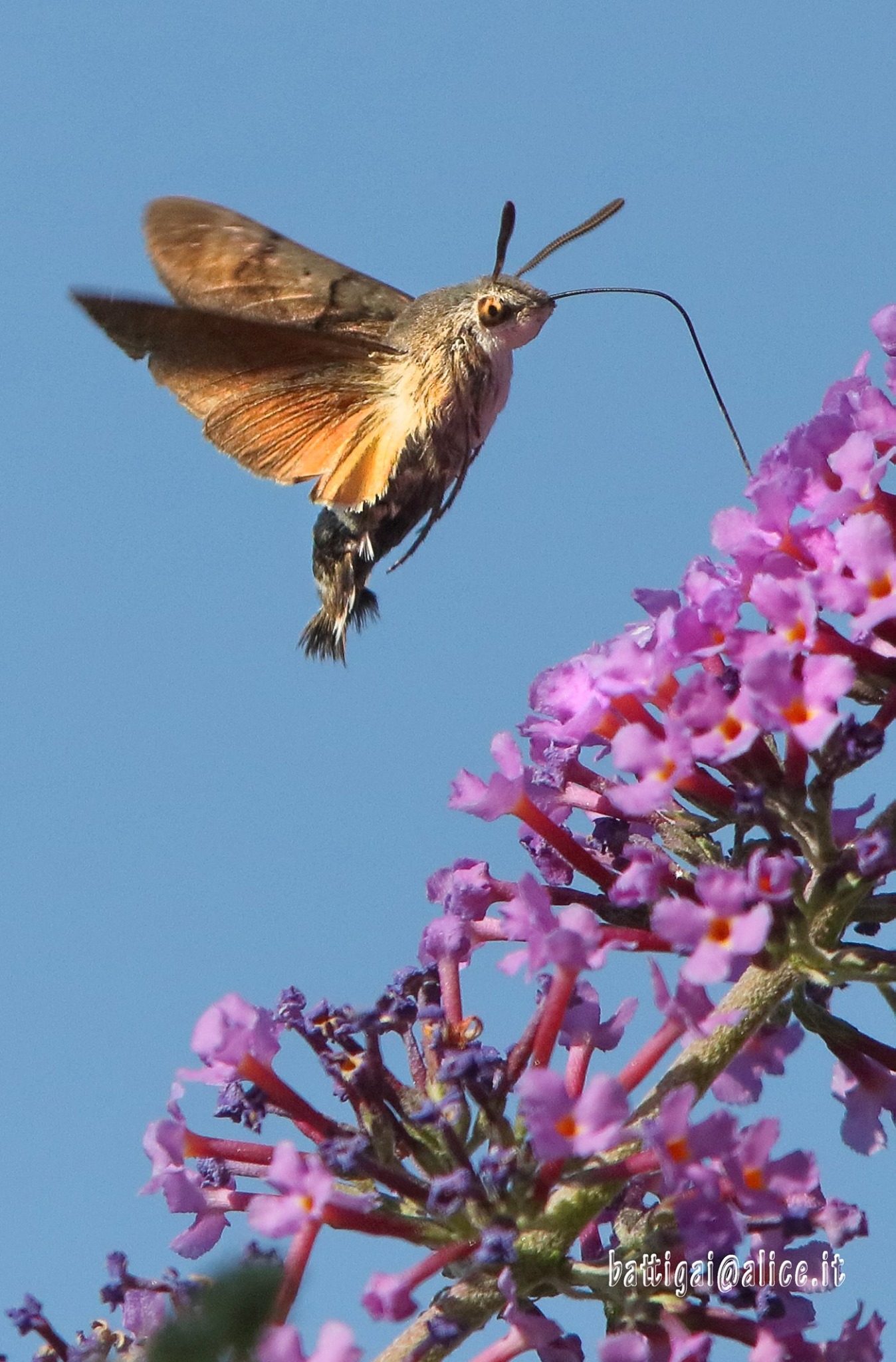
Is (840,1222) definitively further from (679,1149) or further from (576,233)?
(576,233)

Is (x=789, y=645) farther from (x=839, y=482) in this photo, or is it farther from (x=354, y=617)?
(x=354, y=617)

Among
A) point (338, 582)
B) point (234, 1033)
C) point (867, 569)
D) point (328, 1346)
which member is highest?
point (338, 582)

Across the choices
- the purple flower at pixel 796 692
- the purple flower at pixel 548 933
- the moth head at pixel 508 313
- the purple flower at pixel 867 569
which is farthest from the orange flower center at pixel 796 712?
the moth head at pixel 508 313

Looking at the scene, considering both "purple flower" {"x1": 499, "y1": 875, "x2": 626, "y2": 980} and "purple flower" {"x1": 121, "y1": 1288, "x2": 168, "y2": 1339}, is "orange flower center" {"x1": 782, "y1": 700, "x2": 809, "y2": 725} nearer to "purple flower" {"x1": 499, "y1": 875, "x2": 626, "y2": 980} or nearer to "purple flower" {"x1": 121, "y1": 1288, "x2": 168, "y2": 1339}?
"purple flower" {"x1": 499, "y1": 875, "x2": 626, "y2": 980}

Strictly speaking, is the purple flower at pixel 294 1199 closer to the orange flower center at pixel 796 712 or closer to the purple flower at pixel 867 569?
the orange flower center at pixel 796 712

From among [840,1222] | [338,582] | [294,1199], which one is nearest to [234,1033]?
[294,1199]

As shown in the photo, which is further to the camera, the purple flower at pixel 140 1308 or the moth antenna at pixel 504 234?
the moth antenna at pixel 504 234

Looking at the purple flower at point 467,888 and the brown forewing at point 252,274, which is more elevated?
the brown forewing at point 252,274

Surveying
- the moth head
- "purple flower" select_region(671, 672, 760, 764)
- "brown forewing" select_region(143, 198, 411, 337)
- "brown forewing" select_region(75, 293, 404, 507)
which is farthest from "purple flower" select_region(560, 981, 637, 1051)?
"brown forewing" select_region(143, 198, 411, 337)
